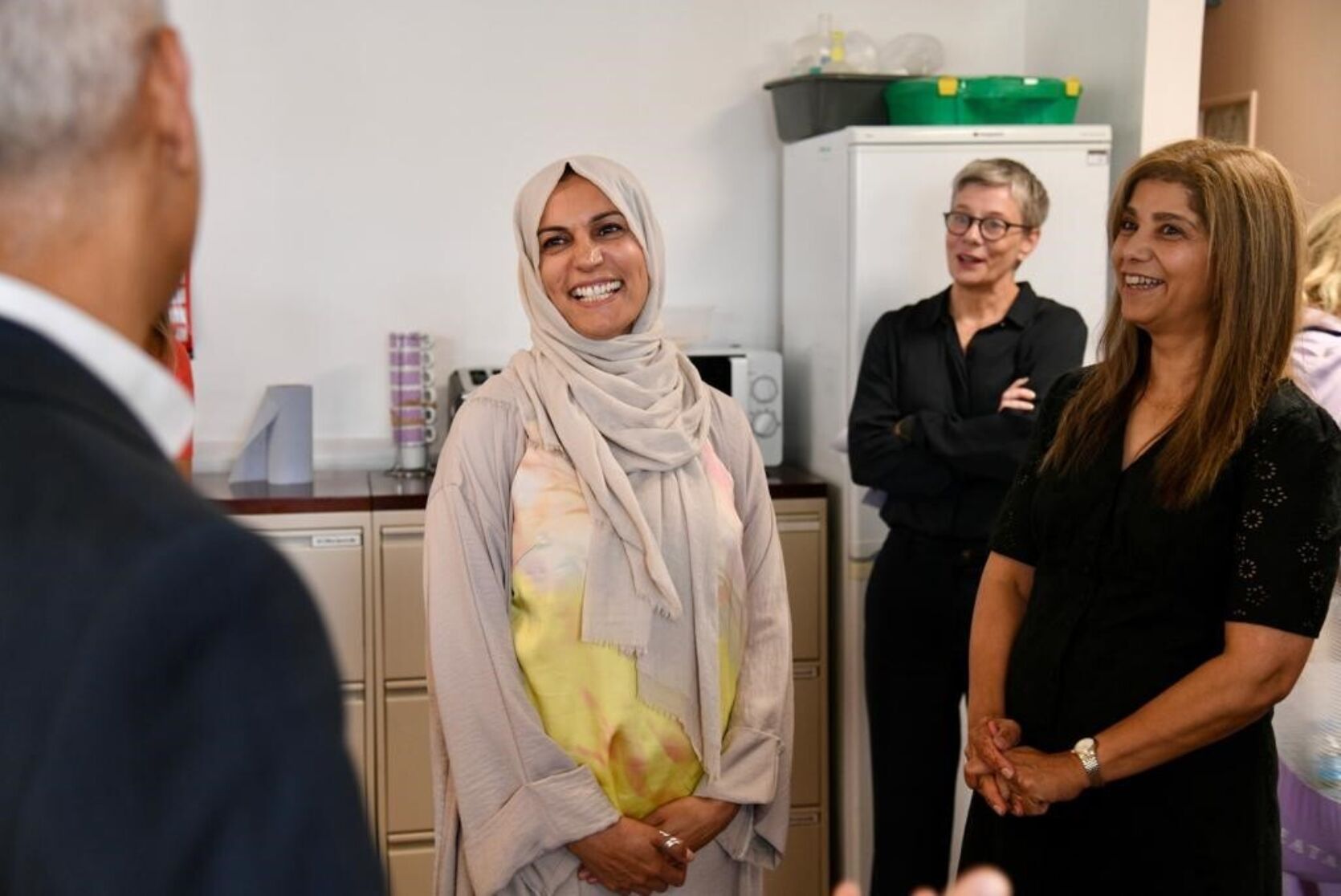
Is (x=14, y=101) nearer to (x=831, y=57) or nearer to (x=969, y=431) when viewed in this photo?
(x=969, y=431)

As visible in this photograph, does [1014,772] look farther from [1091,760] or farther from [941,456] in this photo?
[941,456]

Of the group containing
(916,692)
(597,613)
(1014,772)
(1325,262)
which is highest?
(1325,262)

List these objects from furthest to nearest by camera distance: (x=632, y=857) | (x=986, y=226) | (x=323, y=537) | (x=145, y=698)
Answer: (x=323, y=537) → (x=986, y=226) → (x=632, y=857) → (x=145, y=698)

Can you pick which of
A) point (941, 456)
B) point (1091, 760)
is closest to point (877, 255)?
point (941, 456)

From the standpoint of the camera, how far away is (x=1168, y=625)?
198cm

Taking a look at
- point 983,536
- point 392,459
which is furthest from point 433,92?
point 983,536

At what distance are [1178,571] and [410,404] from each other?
2.25 meters

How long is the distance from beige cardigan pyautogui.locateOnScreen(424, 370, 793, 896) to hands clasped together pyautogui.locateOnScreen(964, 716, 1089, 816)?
1.01ft

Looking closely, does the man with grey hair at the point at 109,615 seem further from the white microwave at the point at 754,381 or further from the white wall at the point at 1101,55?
the white wall at the point at 1101,55

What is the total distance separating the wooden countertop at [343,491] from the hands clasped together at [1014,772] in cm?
138

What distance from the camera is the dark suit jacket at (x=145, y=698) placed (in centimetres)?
65

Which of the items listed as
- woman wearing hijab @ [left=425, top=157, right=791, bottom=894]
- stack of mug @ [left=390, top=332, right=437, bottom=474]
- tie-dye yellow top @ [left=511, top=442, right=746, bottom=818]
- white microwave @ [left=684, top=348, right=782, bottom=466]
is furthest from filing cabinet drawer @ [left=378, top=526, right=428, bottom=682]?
tie-dye yellow top @ [left=511, top=442, right=746, bottom=818]

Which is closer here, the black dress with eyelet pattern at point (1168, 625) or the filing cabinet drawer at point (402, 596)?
the black dress with eyelet pattern at point (1168, 625)

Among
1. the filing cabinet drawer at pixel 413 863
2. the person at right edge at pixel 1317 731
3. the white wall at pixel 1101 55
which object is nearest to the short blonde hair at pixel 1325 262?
the person at right edge at pixel 1317 731
